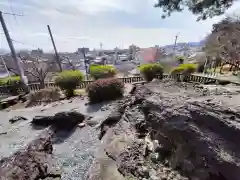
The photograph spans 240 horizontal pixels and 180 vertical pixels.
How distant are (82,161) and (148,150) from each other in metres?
1.81

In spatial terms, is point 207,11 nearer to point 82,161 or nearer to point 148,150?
point 148,150

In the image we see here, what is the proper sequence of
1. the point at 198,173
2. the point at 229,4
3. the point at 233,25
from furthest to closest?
the point at 233,25 → the point at 229,4 → the point at 198,173

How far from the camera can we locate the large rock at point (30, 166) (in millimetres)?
3498

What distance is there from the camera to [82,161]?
4.28 meters

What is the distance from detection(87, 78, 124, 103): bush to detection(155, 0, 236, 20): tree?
12.5 feet

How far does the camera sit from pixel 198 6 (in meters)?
5.88

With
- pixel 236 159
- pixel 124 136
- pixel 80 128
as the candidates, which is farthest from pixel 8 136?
pixel 236 159

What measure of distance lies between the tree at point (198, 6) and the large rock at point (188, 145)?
12.2 ft

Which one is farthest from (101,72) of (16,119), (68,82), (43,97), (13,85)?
(13,85)

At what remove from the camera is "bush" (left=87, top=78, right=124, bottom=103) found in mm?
8523

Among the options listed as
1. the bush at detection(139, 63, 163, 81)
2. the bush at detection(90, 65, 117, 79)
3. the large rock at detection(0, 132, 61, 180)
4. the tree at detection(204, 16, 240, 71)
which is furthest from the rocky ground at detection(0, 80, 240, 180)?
the tree at detection(204, 16, 240, 71)

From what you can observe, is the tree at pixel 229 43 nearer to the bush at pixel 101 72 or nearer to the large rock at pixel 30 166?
the bush at pixel 101 72

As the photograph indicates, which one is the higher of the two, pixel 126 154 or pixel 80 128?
pixel 126 154

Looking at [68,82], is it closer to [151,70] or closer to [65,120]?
[65,120]
